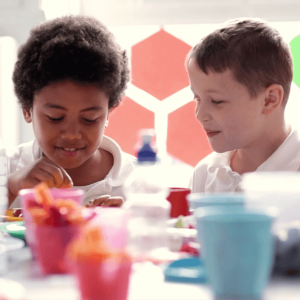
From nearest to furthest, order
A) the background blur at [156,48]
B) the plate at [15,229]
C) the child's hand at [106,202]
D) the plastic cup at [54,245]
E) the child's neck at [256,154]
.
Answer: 1. the plastic cup at [54,245]
2. the plate at [15,229]
3. the child's hand at [106,202]
4. the child's neck at [256,154]
5. the background blur at [156,48]

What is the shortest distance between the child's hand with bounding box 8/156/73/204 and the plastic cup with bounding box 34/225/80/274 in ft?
1.28

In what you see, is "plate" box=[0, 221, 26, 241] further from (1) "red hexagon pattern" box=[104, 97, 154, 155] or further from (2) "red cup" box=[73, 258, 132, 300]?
(1) "red hexagon pattern" box=[104, 97, 154, 155]

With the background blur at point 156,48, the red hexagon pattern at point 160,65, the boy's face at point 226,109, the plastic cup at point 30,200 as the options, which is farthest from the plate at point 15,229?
the red hexagon pattern at point 160,65

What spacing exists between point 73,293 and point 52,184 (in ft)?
1.61

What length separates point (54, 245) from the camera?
1.74ft

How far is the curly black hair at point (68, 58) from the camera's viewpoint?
4.00ft

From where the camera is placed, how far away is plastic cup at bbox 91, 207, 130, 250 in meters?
0.49

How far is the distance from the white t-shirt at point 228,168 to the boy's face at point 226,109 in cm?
10

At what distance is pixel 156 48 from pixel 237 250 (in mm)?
1622

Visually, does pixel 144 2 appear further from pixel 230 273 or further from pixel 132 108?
pixel 230 273

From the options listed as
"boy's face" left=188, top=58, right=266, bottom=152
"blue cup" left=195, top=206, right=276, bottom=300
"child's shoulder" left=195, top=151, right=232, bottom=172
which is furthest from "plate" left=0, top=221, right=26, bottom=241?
"child's shoulder" left=195, top=151, right=232, bottom=172

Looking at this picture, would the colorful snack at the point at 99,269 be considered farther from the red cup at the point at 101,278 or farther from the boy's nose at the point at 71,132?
the boy's nose at the point at 71,132

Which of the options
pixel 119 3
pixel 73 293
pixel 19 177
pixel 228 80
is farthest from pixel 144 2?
pixel 73 293

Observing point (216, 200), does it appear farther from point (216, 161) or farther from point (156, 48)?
point (156, 48)
